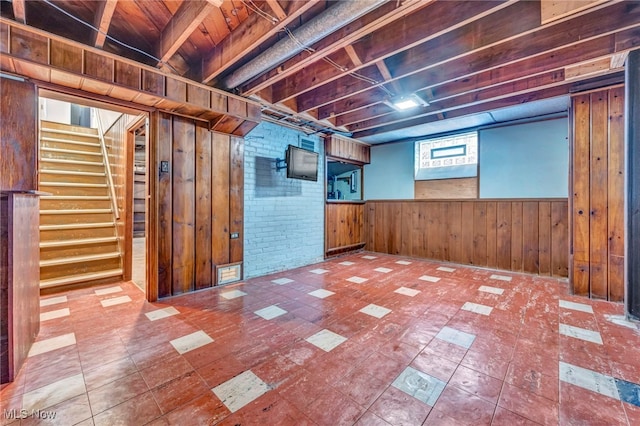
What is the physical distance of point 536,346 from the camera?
6.71 feet

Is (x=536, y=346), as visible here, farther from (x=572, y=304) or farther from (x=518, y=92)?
(x=518, y=92)

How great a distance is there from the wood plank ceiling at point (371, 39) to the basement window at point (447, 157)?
151 centimetres

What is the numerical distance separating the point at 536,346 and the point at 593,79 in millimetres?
3083

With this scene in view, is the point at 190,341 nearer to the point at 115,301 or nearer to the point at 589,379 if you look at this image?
the point at 115,301

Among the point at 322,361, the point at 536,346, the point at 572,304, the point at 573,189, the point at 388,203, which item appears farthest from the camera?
the point at 388,203

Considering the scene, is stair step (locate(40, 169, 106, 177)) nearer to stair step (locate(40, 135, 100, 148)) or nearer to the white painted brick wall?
stair step (locate(40, 135, 100, 148))

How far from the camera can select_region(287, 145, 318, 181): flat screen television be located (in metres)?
4.21

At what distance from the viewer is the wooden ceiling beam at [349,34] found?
1802 mm

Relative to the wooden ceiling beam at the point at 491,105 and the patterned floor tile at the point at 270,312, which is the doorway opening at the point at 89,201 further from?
the wooden ceiling beam at the point at 491,105

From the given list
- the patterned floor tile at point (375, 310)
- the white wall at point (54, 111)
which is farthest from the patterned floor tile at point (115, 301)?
the white wall at point (54, 111)

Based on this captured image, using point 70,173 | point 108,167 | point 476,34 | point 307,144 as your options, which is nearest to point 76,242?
point 70,173

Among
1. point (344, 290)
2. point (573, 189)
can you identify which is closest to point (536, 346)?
point (344, 290)

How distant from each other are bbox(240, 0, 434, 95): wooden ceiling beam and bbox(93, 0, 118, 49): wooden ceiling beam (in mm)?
1323

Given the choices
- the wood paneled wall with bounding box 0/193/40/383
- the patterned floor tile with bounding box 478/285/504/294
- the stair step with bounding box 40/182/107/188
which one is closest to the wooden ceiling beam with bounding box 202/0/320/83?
the wood paneled wall with bounding box 0/193/40/383
